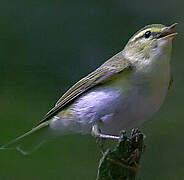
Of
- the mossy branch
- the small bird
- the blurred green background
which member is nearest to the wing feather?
the small bird

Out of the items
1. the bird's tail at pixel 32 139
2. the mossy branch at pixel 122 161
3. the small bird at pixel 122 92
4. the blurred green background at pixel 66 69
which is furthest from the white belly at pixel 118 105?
the mossy branch at pixel 122 161

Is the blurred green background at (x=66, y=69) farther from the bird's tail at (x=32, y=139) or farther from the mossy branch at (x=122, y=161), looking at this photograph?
the mossy branch at (x=122, y=161)

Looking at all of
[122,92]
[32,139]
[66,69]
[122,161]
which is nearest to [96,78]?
[122,92]

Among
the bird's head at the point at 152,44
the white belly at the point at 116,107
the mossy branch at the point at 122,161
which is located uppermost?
the bird's head at the point at 152,44

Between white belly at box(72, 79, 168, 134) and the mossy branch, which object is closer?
the mossy branch

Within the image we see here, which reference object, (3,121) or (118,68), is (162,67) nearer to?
(118,68)

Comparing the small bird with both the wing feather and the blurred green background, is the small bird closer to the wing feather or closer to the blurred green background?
the wing feather

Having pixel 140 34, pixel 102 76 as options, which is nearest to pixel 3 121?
pixel 102 76
